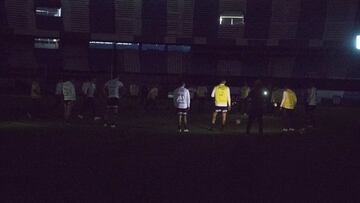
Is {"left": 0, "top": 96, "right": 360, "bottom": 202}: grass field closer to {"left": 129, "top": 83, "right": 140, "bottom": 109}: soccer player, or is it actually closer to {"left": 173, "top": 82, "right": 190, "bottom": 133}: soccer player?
{"left": 173, "top": 82, "right": 190, "bottom": 133}: soccer player

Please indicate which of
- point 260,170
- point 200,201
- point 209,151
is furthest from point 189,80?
point 200,201

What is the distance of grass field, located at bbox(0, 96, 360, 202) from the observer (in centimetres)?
763

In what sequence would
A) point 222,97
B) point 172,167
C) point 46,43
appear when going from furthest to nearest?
point 46,43 < point 222,97 < point 172,167

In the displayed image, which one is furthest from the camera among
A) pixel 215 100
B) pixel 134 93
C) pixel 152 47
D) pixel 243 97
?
pixel 152 47

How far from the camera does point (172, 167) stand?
10211 millimetres

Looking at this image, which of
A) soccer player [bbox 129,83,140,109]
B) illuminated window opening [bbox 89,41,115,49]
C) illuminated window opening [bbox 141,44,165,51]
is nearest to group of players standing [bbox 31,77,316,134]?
soccer player [bbox 129,83,140,109]

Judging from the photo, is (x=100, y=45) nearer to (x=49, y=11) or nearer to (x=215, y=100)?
(x=49, y=11)

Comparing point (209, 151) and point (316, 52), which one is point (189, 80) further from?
point (209, 151)

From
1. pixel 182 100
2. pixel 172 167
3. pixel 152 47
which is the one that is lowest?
pixel 172 167

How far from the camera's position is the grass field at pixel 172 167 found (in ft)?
25.0

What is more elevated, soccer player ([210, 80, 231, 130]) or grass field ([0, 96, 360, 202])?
soccer player ([210, 80, 231, 130])

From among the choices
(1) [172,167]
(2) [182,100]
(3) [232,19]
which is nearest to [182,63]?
(3) [232,19]

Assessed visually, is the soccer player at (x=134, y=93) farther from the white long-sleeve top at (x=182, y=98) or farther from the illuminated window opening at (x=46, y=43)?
the white long-sleeve top at (x=182, y=98)

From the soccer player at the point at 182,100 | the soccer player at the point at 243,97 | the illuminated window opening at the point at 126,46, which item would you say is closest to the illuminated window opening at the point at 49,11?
the illuminated window opening at the point at 126,46
